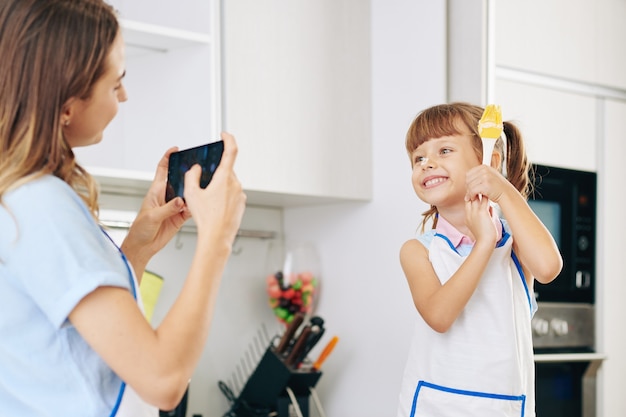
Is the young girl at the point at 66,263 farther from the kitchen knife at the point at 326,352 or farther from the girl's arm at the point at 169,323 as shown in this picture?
the kitchen knife at the point at 326,352

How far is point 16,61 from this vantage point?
0.89 metres

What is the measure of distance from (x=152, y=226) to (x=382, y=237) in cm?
114

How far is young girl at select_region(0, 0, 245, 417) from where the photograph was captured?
2.82 feet

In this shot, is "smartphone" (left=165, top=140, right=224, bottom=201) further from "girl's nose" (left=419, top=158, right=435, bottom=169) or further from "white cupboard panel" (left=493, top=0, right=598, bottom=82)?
"white cupboard panel" (left=493, top=0, right=598, bottom=82)

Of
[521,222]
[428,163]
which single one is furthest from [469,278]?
[428,163]

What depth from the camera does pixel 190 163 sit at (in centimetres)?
113

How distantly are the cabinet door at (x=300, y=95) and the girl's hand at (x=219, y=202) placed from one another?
1.06 meters

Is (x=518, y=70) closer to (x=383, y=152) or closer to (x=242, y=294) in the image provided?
(x=383, y=152)

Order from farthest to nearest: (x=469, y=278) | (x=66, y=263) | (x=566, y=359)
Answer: (x=566, y=359) < (x=469, y=278) < (x=66, y=263)

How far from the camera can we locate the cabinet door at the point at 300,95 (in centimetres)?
208

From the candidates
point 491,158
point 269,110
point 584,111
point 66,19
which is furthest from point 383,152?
point 66,19

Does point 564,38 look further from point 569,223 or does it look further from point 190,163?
point 190,163

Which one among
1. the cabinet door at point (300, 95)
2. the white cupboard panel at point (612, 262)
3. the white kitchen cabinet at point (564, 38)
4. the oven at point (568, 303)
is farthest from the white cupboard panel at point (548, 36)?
the cabinet door at point (300, 95)

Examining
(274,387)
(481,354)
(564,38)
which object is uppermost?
(564,38)
